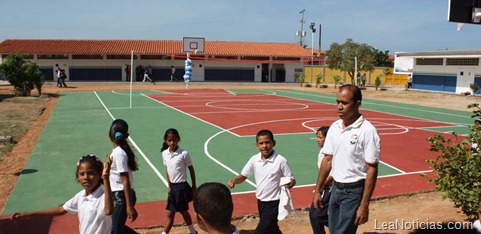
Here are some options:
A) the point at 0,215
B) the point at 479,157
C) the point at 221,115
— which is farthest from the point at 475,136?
the point at 221,115

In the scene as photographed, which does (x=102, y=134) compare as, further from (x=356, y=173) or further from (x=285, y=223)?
(x=356, y=173)

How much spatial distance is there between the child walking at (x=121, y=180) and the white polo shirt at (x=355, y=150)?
2213 millimetres

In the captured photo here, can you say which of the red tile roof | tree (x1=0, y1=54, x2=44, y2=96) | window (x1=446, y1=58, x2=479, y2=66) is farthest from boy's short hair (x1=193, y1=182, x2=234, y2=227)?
the red tile roof

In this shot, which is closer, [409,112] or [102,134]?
[102,134]

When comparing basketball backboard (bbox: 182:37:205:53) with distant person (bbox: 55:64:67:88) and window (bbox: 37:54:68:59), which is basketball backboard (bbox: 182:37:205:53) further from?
window (bbox: 37:54:68:59)

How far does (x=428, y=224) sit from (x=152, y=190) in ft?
16.1

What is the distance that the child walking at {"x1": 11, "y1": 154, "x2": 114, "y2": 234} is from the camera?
144 inches

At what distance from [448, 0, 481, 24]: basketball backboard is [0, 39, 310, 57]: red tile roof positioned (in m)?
37.8

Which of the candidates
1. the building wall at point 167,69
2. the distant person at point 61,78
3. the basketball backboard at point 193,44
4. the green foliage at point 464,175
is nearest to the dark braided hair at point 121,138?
the green foliage at point 464,175

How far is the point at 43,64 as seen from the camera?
41.8 m

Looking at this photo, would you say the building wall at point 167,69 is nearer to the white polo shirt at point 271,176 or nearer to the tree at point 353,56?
the tree at point 353,56

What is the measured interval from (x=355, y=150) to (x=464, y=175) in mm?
1664

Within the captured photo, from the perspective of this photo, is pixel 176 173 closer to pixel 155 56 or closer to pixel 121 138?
pixel 121 138

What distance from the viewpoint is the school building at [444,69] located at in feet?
107
